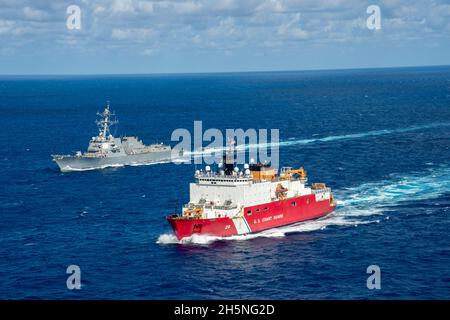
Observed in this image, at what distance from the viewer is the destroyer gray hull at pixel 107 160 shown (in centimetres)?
14238

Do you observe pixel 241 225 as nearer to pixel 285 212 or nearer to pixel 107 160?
pixel 285 212

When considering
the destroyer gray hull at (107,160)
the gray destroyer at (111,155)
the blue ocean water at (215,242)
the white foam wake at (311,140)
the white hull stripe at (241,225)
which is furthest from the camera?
the white foam wake at (311,140)

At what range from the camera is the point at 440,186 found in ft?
373

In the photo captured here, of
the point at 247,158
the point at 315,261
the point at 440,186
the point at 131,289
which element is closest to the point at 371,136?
the point at 247,158

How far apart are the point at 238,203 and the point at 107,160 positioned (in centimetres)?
6679

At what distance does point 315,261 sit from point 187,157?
82184mm

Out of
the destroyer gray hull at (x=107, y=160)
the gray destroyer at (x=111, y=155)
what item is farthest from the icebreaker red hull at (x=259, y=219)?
the gray destroyer at (x=111, y=155)

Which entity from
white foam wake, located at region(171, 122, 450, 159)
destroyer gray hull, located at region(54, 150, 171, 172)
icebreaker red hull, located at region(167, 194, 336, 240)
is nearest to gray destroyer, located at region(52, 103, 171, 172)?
destroyer gray hull, located at region(54, 150, 171, 172)

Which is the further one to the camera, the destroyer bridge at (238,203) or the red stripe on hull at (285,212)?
the red stripe on hull at (285,212)

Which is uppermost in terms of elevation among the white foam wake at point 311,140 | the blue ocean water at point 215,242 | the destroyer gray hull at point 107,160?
the white foam wake at point 311,140

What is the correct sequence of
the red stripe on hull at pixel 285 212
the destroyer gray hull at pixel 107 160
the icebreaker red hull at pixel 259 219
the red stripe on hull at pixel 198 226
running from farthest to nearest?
the destroyer gray hull at pixel 107 160 → the red stripe on hull at pixel 285 212 → the icebreaker red hull at pixel 259 219 → the red stripe on hull at pixel 198 226

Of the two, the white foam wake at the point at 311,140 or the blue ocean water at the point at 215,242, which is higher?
the white foam wake at the point at 311,140

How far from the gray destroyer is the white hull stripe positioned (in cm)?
6377

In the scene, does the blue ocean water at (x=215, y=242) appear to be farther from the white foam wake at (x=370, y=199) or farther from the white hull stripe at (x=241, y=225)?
the white hull stripe at (x=241, y=225)
